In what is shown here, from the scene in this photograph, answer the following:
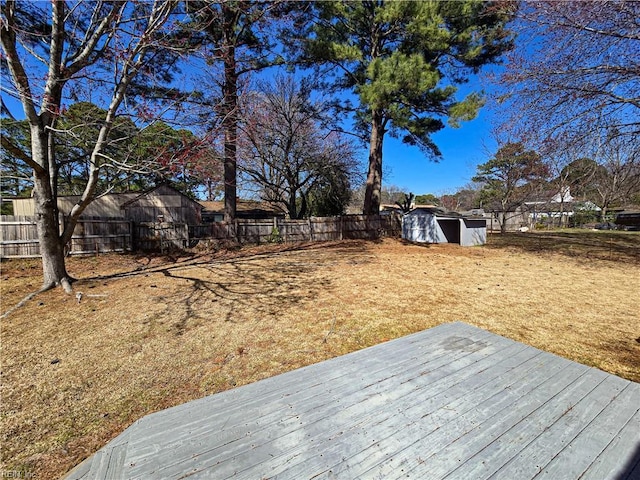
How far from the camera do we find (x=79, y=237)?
823cm

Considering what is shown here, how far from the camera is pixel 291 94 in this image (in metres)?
13.0

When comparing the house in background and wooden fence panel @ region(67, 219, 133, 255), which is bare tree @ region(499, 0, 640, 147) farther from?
the house in background

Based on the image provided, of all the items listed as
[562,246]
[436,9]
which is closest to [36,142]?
[436,9]

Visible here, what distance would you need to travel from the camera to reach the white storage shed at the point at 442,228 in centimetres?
1240

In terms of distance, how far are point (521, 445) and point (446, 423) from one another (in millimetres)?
327

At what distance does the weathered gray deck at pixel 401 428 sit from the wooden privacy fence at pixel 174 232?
28.9ft

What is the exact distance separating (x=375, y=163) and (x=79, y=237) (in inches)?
453

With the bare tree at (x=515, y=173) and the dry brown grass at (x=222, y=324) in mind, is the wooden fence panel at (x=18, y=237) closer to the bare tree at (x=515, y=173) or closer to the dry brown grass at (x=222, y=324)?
the dry brown grass at (x=222, y=324)

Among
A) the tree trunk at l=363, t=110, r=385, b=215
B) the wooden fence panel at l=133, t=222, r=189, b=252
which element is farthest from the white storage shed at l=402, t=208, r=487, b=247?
the wooden fence panel at l=133, t=222, r=189, b=252

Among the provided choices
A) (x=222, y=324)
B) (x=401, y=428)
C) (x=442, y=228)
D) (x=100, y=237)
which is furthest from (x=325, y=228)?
(x=401, y=428)

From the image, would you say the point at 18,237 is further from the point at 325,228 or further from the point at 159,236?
the point at 325,228

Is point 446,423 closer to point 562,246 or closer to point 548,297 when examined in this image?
point 548,297

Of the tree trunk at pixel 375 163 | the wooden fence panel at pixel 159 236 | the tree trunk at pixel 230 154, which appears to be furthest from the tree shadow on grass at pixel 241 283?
the tree trunk at pixel 375 163

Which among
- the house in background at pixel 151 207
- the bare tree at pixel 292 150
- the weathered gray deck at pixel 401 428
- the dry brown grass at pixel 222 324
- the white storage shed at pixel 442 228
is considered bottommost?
the dry brown grass at pixel 222 324
